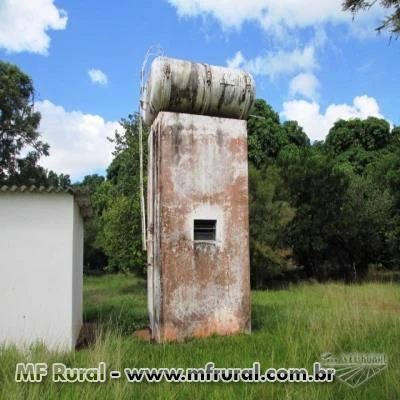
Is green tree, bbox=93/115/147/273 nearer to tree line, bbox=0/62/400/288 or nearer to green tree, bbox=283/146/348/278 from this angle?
tree line, bbox=0/62/400/288

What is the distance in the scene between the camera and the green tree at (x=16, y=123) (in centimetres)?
2375

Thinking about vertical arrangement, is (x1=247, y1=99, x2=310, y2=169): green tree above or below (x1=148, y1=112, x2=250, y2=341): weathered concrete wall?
above

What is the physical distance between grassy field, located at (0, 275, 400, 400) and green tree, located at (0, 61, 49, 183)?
12.5m

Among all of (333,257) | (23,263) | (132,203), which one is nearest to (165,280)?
(23,263)

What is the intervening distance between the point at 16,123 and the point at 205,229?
56.2 ft

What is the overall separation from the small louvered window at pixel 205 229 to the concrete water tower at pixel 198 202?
2cm

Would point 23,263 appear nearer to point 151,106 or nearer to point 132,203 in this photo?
point 151,106

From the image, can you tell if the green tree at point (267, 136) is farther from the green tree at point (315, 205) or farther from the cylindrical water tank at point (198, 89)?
the cylindrical water tank at point (198, 89)

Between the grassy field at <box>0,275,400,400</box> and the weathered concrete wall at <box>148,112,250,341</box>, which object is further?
the weathered concrete wall at <box>148,112,250,341</box>

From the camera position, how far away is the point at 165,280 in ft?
32.0

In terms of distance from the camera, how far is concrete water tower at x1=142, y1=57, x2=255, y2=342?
984 centimetres

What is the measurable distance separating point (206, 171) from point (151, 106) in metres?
1.97

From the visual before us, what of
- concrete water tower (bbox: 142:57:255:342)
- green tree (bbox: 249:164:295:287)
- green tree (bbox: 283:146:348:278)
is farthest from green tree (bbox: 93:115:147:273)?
concrete water tower (bbox: 142:57:255:342)

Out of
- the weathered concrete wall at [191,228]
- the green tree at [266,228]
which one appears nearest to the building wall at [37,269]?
the weathered concrete wall at [191,228]
